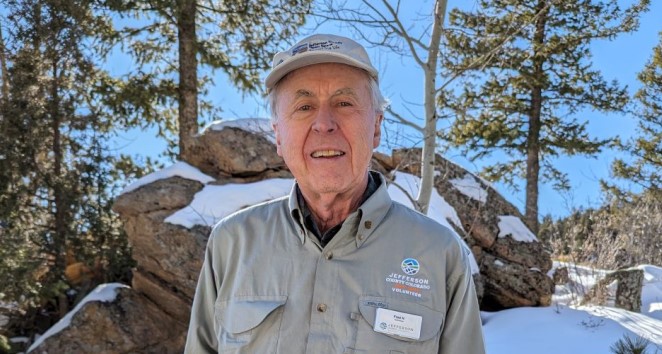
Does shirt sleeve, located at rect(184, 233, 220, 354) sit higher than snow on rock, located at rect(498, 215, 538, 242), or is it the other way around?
shirt sleeve, located at rect(184, 233, 220, 354)

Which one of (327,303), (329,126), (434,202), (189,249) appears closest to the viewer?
(327,303)

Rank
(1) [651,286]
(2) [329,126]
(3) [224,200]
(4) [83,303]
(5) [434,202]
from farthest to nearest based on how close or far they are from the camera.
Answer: (1) [651,286]
(4) [83,303]
(5) [434,202]
(3) [224,200]
(2) [329,126]

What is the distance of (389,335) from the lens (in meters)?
1.91

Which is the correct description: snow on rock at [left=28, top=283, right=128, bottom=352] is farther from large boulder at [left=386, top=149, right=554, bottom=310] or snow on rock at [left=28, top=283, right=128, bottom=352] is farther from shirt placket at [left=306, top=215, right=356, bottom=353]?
shirt placket at [left=306, top=215, right=356, bottom=353]

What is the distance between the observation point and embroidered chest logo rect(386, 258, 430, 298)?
195 cm

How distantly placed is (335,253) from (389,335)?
30 cm

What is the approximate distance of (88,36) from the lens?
1345 cm

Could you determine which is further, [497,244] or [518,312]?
[497,244]

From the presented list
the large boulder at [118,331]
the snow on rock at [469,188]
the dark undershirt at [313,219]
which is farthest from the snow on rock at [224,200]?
the dark undershirt at [313,219]

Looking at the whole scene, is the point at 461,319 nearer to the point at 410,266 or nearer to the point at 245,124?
the point at 410,266

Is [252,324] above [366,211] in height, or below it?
below

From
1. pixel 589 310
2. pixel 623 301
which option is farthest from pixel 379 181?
pixel 623 301

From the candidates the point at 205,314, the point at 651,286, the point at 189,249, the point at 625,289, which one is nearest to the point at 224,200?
the point at 189,249

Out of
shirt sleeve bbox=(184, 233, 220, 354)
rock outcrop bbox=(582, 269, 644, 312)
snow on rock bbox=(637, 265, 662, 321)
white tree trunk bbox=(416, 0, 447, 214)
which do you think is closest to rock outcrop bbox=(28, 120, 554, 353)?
rock outcrop bbox=(582, 269, 644, 312)
